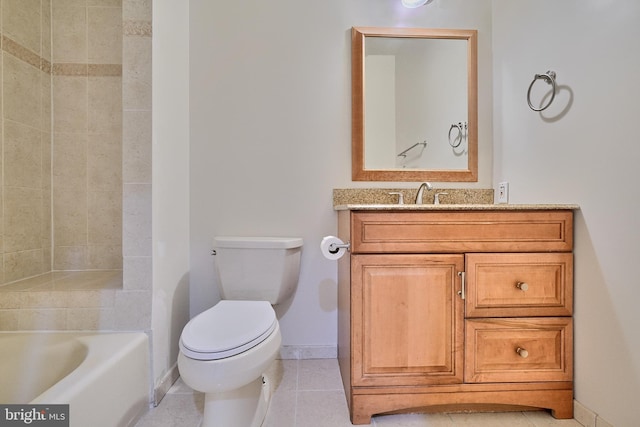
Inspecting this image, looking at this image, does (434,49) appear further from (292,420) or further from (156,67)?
(292,420)

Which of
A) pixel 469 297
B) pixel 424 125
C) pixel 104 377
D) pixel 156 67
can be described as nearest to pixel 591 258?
pixel 469 297

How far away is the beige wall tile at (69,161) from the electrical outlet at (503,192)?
2.39 metres

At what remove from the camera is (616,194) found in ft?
3.31

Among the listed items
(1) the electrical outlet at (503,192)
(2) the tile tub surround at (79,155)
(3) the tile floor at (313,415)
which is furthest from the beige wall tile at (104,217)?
(1) the electrical outlet at (503,192)

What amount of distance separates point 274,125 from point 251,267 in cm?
81

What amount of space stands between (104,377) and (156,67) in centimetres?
121

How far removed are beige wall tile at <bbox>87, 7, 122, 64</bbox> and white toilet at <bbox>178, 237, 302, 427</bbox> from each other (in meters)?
1.29

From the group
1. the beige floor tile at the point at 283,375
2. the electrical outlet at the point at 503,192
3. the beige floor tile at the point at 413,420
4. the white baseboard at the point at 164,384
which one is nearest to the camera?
the beige floor tile at the point at 413,420

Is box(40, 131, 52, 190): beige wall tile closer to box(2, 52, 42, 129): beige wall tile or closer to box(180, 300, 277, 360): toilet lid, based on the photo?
box(2, 52, 42, 129): beige wall tile

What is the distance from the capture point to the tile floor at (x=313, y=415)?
1.15 metres

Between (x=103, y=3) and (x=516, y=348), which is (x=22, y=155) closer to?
(x=103, y=3)

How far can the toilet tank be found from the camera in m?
1.42

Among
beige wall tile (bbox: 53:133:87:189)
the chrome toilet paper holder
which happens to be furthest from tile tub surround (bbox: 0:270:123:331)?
the chrome toilet paper holder

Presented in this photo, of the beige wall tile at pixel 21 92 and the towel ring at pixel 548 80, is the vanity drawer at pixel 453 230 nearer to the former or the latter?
the towel ring at pixel 548 80
